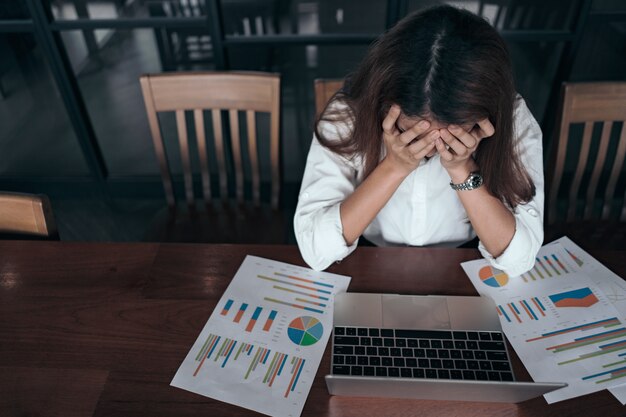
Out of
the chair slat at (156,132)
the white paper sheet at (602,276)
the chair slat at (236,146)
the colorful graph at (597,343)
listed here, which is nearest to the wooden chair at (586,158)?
the white paper sheet at (602,276)

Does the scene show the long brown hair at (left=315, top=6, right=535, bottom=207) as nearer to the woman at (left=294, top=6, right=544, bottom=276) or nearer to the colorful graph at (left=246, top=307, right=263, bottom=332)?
the woman at (left=294, top=6, right=544, bottom=276)

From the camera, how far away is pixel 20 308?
3.30 ft

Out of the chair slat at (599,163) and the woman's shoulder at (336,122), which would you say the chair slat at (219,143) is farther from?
the chair slat at (599,163)

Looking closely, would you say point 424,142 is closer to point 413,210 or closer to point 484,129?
point 484,129

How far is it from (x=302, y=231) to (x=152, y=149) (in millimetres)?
1692

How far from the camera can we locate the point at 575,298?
3.17ft

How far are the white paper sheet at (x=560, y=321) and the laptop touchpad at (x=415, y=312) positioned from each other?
0.12 metres

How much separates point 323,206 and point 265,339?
334mm

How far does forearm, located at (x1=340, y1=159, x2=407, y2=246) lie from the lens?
1.00 meters

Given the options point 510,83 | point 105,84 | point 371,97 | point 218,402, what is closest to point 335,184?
point 371,97

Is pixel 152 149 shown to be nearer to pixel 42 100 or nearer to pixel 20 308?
pixel 42 100

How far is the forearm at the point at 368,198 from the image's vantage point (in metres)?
1.00

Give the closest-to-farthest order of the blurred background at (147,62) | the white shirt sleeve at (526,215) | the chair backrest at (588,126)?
the white shirt sleeve at (526,215), the chair backrest at (588,126), the blurred background at (147,62)

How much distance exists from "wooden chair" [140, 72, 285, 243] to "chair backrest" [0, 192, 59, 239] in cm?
45
